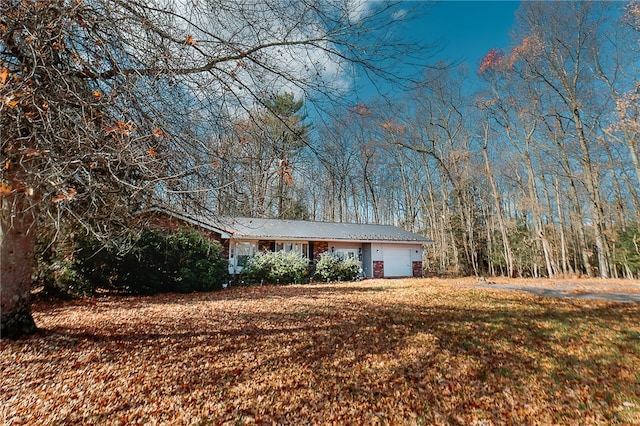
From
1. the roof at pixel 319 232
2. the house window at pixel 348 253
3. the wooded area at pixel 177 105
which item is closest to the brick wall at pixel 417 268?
the roof at pixel 319 232

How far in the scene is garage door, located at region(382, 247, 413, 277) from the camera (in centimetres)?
1859

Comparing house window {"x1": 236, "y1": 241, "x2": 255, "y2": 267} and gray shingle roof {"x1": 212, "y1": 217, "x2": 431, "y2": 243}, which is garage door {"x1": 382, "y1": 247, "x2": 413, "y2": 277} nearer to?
gray shingle roof {"x1": 212, "y1": 217, "x2": 431, "y2": 243}

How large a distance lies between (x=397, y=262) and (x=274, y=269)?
865 centimetres

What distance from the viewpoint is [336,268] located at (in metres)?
15.8

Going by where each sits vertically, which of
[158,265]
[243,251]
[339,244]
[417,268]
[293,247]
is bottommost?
[417,268]

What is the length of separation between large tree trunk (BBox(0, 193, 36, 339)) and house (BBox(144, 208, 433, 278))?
9.73 meters

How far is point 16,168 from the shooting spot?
3047mm

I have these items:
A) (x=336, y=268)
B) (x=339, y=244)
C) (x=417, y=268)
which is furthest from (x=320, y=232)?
(x=417, y=268)

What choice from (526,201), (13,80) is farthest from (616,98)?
(13,80)

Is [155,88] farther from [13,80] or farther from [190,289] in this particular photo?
[190,289]

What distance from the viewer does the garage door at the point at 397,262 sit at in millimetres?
18594

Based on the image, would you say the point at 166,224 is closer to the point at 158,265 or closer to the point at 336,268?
the point at 158,265

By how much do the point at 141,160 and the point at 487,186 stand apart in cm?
2587

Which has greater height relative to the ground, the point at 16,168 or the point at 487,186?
the point at 487,186
